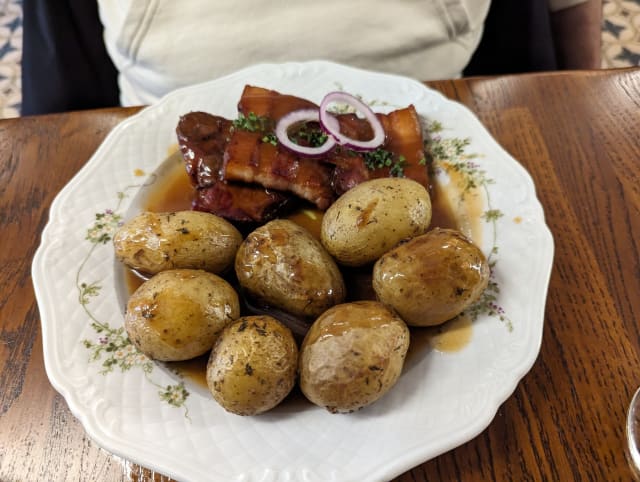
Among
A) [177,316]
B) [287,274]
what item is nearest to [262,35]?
[287,274]

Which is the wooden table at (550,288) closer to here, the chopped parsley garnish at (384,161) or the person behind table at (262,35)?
the person behind table at (262,35)

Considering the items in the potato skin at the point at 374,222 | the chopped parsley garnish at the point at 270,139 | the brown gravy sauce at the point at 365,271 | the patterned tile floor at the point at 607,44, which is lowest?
the patterned tile floor at the point at 607,44

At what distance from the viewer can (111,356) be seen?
112 cm

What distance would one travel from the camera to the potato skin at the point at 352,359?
93 centimetres

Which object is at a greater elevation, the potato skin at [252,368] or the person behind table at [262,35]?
the person behind table at [262,35]

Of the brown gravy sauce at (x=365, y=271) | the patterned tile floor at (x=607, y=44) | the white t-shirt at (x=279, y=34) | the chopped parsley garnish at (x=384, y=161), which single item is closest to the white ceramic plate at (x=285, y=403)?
the brown gravy sauce at (x=365, y=271)

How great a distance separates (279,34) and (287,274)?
3.07 ft

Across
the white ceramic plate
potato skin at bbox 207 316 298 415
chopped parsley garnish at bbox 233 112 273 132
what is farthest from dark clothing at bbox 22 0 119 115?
potato skin at bbox 207 316 298 415

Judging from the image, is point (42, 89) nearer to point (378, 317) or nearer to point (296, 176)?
point (296, 176)

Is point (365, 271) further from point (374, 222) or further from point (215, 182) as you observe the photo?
point (215, 182)

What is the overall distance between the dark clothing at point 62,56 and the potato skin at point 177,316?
50.3 inches

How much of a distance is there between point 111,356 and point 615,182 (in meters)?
1.33

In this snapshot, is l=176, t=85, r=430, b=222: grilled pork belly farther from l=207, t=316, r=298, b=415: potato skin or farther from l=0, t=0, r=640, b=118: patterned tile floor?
l=0, t=0, r=640, b=118: patterned tile floor

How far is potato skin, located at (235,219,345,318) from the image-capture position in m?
1.11
